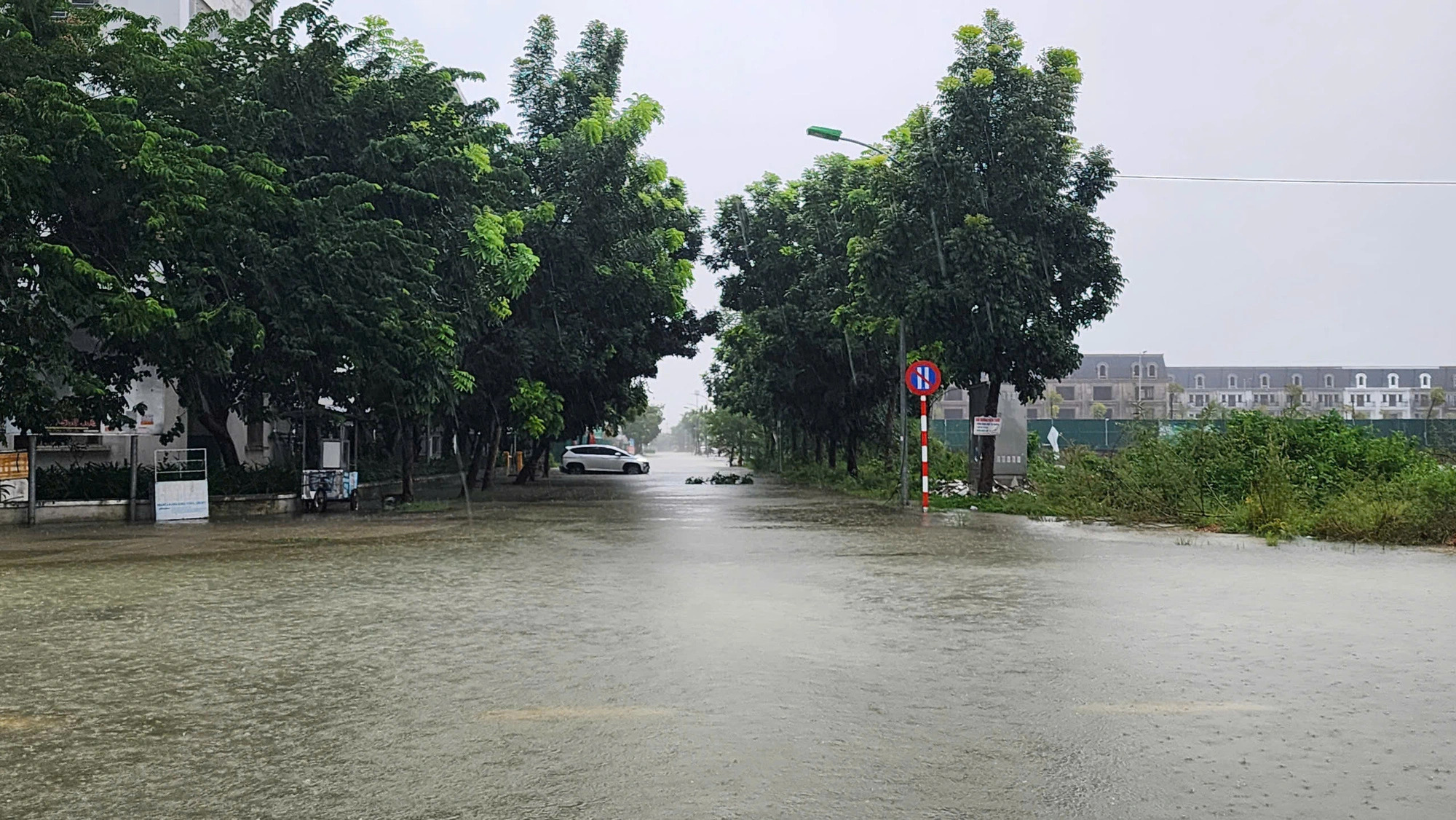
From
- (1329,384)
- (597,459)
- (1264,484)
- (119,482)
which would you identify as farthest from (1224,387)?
(119,482)

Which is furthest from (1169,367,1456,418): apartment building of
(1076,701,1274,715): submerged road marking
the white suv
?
(1076,701,1274,715): submerged road marking

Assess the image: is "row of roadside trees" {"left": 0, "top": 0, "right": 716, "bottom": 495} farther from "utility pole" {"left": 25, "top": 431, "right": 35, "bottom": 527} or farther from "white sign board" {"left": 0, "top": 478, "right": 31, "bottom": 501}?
"white sign board" {"left": 0, "top": 478, "right": 31, "bottom": 501}

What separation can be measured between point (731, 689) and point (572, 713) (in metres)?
1.00

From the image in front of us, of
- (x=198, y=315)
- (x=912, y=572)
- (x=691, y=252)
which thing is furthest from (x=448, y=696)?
(x=691, y=252)

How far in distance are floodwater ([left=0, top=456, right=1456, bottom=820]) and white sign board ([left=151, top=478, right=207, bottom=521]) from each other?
8556mm

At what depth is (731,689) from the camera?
279 inches

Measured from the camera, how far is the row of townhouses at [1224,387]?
143 m

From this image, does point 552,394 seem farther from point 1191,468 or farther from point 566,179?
point 1191,468

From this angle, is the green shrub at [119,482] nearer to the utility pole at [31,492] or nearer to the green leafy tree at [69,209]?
the utility pole at [31,492]

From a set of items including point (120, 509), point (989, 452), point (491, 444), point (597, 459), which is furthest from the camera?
point (597, 459)

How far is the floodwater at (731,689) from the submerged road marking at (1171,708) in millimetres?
25

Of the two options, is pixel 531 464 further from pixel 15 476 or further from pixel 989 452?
pixel 15 476

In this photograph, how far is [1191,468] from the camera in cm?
2209

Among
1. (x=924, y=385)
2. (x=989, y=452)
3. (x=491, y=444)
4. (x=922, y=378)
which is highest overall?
(x=922, y=378)
